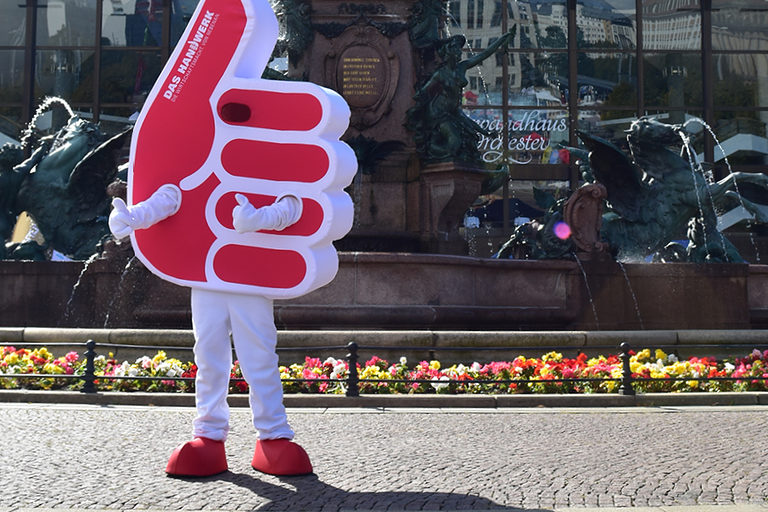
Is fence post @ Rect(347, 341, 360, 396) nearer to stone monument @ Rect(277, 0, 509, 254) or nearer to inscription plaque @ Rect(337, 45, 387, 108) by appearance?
stone monument @ Rect(277, 0, 509, 254)

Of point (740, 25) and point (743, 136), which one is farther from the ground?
point (740, 25)

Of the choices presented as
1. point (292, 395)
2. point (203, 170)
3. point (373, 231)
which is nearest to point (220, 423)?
point (203, 170)

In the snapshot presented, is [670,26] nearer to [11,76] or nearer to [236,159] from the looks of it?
[11,76]

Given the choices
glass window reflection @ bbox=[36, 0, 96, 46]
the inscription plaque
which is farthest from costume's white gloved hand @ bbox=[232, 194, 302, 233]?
glass window reflection @ bbox=[36, 0, 96, 46]

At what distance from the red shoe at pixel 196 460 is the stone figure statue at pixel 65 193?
13511 millimetres

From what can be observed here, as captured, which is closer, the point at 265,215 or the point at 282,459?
the point at 265,215

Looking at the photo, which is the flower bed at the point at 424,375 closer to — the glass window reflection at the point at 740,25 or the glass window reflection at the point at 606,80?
the glass window reflection at the point at 606,80

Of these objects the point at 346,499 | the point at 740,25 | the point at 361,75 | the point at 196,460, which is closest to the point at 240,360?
the point at 196,460

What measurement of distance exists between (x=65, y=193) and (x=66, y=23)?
24802 mm

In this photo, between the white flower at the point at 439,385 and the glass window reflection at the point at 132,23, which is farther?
the glass window reflection at the point at 132,23

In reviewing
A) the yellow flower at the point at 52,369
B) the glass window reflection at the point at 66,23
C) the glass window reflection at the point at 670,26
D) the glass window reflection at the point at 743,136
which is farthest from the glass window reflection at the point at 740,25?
the yellow flower at the point at 52,369

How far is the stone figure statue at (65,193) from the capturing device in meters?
18.1

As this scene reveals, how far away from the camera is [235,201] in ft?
18.0

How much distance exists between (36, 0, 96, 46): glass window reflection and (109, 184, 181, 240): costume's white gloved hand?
3718cm
